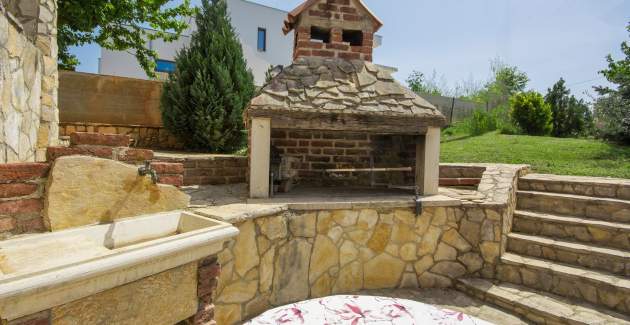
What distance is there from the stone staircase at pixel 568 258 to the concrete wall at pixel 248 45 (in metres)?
15.7

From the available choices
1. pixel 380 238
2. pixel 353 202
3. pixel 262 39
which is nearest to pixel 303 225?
pixel 353 202

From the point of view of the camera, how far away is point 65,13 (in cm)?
684

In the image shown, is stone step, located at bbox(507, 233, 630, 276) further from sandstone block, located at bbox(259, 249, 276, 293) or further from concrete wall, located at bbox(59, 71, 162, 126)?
concrete wall, located at bbox(59, 71, 162, 126)

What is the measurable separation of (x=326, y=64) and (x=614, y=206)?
4179 mm

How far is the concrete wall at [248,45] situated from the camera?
16.4 metres

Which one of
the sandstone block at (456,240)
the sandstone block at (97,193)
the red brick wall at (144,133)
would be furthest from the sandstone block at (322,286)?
the red brick wall at (144,133)

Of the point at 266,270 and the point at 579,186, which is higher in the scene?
the point at 579,186

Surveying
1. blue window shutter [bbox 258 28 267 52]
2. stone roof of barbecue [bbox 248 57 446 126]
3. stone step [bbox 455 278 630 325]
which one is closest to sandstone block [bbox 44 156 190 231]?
stone roof of barbecue [bbox 248 57 446 126]

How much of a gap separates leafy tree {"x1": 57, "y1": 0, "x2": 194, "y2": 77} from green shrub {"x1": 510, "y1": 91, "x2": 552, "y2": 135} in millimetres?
12010

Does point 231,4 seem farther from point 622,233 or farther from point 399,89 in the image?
point 622,233

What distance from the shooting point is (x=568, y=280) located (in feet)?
11.6

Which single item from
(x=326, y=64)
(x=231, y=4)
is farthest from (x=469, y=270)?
(x=231, y=4)

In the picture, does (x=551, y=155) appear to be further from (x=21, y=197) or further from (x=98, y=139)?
(x=21, y=197)

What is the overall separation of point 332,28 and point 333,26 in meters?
0.03
